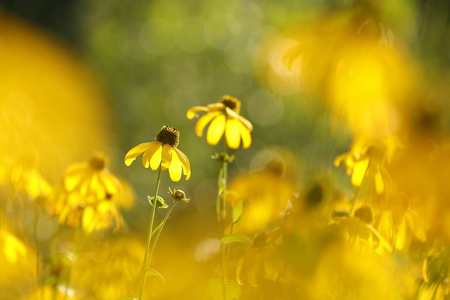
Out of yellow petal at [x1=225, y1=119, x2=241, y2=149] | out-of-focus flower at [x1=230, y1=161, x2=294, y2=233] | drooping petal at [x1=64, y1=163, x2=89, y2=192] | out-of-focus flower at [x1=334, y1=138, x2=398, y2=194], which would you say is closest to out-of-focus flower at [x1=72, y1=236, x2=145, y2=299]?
drooping petal at [x1=64, y1=163, x2=89, y2=192]

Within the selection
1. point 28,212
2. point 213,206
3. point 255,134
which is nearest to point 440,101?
point 213,206

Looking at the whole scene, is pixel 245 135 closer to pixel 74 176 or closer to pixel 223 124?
pixel 223 124

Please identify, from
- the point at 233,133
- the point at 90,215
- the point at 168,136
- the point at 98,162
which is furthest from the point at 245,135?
the point at 98,162

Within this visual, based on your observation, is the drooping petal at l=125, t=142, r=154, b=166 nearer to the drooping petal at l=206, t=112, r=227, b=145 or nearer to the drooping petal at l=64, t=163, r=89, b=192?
the drooping petal at l=206, t=112, r=227, b=145

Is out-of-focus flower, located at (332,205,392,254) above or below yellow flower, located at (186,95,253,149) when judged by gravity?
below

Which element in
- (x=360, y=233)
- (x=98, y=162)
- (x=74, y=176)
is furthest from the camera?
(x=98, y=162)
